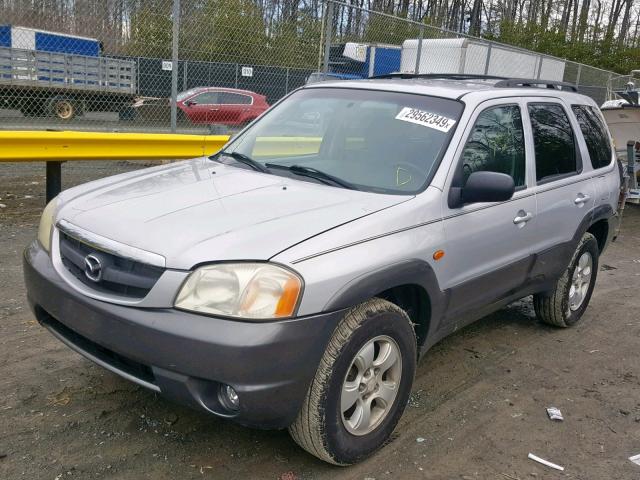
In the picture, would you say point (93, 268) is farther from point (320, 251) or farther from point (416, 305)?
point (416, 305)

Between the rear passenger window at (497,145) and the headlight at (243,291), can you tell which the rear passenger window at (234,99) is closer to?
the rear passenger window at (497,145)

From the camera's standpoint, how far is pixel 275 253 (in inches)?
99.1

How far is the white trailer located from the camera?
13.4 m

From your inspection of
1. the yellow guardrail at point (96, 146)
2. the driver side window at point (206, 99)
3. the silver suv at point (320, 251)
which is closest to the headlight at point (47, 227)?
the silver suv at point (320, 251)

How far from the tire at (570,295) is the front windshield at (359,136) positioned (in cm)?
183

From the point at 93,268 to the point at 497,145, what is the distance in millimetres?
2425

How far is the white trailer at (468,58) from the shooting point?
13.4 m

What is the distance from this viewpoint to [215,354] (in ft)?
7.86

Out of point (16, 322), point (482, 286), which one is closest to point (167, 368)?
point (482, 286)

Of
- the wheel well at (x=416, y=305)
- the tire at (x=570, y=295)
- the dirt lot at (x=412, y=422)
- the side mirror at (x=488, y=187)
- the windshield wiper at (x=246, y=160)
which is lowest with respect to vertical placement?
the dirt lot at (x=412, y=422)

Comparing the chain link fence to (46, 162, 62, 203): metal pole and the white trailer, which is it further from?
(46, 162, 62, 203): metal pole

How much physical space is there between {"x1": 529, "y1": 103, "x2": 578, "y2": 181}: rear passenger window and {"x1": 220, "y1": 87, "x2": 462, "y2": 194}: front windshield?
0.85 m

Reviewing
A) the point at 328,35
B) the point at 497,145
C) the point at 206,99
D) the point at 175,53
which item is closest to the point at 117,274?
the point at 497,145

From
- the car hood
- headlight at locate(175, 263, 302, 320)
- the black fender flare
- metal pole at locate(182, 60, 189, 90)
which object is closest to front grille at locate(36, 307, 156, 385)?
headlight at locate(175, 263, 302, 320)
